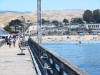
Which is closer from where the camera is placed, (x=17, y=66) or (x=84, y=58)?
(x=17, y=66)

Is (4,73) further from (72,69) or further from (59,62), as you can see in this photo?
(72,69)

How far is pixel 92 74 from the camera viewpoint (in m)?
29.9

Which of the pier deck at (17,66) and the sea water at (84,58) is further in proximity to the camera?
the sea water at (84,58)

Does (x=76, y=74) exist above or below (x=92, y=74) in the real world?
above

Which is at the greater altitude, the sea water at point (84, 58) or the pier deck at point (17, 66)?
the pier deck at point (17, 66)

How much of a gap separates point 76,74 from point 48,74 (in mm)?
5407

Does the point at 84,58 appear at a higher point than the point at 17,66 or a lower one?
lower

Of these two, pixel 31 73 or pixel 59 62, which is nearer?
pixel 59 62

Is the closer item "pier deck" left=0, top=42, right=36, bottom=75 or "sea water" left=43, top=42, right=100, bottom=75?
"pier deck" left=0, top=42, right=36, bottom=75

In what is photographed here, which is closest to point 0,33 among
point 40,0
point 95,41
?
point 95,41

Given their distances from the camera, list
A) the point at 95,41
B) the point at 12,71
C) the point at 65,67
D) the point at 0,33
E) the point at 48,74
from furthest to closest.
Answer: the point at 95,41, the point at 0,33, the point at 12,71, the point at 48,74, the point at 65,67

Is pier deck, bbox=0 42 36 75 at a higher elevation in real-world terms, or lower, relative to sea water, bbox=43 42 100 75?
Answer: higher

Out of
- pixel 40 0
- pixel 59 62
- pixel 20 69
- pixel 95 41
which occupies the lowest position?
pixel 95 41

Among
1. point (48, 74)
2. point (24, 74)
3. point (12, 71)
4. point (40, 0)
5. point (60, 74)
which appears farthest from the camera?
point (40, 0)
